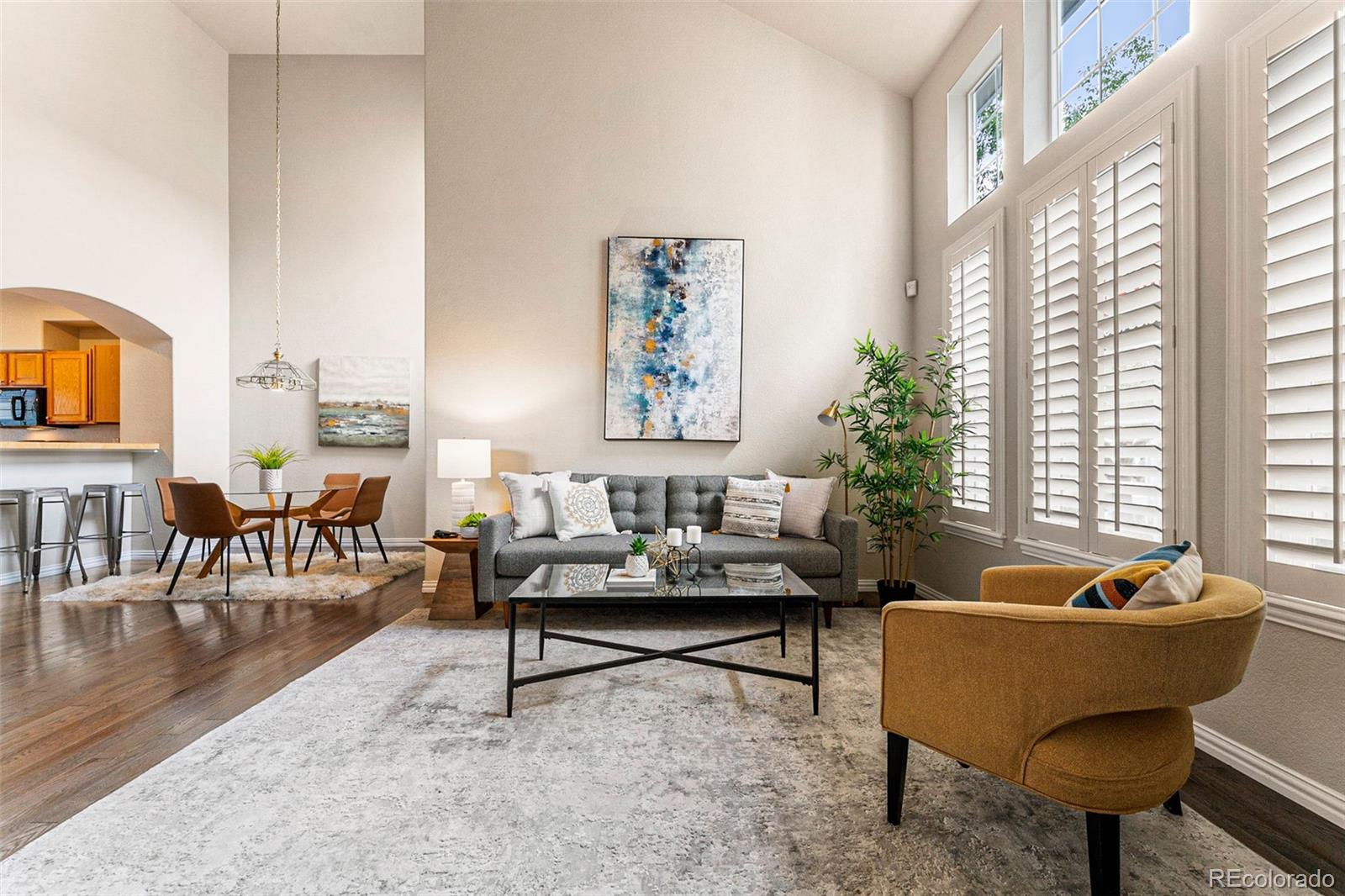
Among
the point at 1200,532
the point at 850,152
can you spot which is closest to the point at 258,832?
the point at 1200,532

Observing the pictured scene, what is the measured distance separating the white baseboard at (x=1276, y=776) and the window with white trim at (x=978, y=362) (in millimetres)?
1402

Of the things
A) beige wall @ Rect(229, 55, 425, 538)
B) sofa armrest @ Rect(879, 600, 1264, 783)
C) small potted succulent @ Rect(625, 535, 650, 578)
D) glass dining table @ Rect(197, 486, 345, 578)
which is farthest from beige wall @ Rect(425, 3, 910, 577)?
sofa armrest @ Rect(879, 600, 1264, 783)

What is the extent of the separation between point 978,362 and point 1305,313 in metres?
1.92

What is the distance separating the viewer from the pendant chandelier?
4.84 meters

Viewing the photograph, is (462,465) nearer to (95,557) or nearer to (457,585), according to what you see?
(457,585)

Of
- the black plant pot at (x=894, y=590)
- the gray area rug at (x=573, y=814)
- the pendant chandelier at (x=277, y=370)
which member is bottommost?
the gray area rug at (x=573, y=814)

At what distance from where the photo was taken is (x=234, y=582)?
184 inches

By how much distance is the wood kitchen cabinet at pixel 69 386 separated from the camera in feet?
20.8

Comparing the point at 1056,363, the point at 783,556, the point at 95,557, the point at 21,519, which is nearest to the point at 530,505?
the point at 783,556

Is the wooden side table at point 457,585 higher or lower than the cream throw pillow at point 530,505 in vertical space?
lower

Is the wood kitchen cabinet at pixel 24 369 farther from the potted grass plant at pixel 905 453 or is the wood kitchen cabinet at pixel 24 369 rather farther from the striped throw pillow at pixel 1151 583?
the striped throw pillow at pixel 1151 583

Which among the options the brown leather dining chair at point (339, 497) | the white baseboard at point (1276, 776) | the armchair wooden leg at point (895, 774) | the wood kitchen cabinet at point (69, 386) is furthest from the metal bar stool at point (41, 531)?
the white baseboard at point (1276, 776)

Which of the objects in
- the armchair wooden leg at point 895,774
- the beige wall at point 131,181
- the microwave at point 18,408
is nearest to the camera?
the armchair wooden leg at point 895,774

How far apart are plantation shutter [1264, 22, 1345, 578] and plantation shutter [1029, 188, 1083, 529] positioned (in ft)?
2.86
